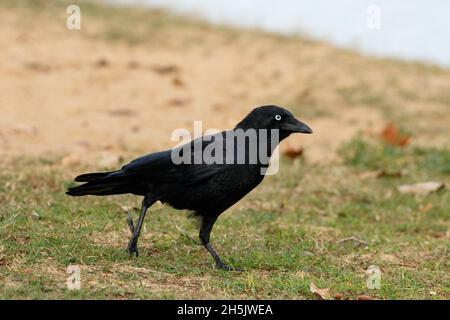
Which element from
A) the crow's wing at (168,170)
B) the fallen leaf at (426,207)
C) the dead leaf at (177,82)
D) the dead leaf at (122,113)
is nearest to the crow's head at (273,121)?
the crow's wing at (168,170)

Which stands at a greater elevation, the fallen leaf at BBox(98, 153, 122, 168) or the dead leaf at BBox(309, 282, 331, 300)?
the fallen leaf at BBox(98, 153, 122, 168)

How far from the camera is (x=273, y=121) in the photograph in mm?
5613

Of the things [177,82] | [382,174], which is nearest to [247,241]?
[382,174]

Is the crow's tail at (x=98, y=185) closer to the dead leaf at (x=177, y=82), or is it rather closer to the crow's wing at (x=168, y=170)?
the crow's wing at (x=168, y=170)

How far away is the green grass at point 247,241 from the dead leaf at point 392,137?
123cm

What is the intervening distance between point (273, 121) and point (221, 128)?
5408mm

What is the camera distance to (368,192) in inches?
333

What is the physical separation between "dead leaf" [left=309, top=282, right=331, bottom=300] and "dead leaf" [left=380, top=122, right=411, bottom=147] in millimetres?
5623

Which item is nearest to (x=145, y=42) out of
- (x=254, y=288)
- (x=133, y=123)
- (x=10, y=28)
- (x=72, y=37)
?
(x=72, y=37)

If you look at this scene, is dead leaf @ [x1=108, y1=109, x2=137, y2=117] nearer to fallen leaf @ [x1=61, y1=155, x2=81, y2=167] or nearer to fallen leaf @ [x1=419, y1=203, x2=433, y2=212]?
fallen leaf @ [x1=61, y1=155, x2=81, y2=167]

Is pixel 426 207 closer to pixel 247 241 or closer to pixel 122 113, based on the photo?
pixel 247 241

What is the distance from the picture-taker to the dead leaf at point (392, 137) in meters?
10.4

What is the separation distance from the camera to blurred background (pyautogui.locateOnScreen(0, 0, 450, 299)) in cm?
541

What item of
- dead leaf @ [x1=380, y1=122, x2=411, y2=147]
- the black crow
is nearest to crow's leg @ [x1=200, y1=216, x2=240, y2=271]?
the black crow
